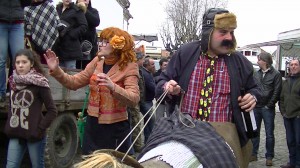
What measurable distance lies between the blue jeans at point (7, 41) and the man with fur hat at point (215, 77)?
95.3 inches

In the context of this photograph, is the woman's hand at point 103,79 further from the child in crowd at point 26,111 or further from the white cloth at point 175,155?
the child in crowd at point 26,111

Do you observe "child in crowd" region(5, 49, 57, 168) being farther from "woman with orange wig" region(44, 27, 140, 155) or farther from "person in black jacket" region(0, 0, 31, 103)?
"woman with orange wig" region(44, 27, 140, 155)

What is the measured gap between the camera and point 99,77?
3.36m

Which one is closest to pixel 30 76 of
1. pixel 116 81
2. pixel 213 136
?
pixel 116 81

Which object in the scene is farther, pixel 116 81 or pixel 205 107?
pixel 116 81

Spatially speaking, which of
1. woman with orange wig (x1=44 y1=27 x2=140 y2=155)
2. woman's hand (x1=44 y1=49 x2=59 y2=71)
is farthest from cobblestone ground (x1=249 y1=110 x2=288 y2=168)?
woman's hand (x1=44 y1=49 x2=59 y2=71)

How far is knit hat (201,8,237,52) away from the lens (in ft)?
10.6

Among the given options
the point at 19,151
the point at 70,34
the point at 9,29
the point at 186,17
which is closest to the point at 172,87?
the point at 19,151

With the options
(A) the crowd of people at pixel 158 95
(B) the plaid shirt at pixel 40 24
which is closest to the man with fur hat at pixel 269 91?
(A) the crowd of people at pixel 158 95

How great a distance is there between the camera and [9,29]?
5.07 metres

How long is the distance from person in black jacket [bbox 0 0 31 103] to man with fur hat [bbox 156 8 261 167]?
242 cm

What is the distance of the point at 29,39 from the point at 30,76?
1.65m

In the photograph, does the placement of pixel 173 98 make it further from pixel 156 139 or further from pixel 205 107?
pixel 156 139

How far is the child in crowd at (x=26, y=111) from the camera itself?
443 cm
